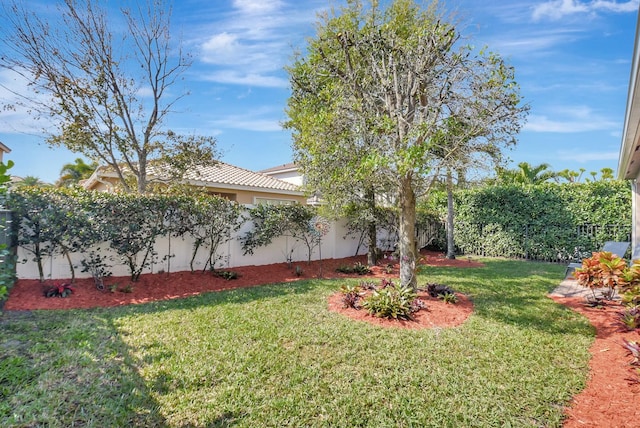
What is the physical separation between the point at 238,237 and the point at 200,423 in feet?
24.7

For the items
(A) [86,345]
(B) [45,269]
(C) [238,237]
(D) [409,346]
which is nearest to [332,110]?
(C) [238,237]

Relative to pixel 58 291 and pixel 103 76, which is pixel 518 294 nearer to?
pixel 58 291

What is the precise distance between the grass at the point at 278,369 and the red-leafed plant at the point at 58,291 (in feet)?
3.23

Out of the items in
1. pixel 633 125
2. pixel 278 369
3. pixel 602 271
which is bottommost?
pixel 278 369

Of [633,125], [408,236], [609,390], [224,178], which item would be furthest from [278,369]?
[224,178]

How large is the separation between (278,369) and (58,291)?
5.78 metres

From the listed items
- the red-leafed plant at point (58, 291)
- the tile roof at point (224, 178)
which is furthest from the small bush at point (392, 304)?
the tile roof at point (224, 178)

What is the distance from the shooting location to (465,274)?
A: 10.8m

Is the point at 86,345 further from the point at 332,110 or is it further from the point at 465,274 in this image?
the point at 465,274

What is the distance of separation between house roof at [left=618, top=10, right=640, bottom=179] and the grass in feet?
11.8

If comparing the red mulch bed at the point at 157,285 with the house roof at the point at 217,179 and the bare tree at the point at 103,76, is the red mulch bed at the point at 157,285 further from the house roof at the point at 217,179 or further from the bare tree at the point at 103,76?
the house roof at the point at 217,179

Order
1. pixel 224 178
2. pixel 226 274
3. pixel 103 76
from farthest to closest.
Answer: pixel 224 178 → pixel 103 76 → pixel 226 274

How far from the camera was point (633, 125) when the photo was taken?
536 centimetres

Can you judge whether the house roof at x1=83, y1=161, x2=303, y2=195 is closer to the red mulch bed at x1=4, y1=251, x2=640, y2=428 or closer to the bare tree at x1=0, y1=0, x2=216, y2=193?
the bare tree at x1=0, y1=0, x2=216, y2=193
